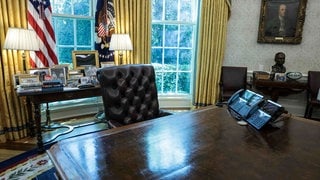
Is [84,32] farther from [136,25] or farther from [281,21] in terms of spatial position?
[281,21]

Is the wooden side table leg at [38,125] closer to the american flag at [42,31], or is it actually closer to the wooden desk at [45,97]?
the wooden desk at [45,97]

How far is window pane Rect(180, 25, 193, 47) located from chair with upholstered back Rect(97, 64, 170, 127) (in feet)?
7.98

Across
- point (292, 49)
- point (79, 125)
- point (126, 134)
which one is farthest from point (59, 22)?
point (292, 49)

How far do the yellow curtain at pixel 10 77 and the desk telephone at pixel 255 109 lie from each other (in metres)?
2.53

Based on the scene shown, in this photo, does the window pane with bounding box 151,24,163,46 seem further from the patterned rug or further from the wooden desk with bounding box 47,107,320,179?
the wooden desk with bounding box 47,107,320,179

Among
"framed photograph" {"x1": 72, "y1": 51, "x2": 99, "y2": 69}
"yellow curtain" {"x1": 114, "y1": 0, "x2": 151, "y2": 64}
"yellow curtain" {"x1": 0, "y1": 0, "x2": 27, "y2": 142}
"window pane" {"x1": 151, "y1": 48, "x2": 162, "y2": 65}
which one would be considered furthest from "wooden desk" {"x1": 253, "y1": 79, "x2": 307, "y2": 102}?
"yellow curtain" {"x1": 0, "y1": 0, "x2": 27, "y2": 142}

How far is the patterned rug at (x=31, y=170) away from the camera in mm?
2135

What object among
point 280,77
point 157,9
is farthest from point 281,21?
point 157,9

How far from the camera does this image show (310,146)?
Answer: 1.21 metres

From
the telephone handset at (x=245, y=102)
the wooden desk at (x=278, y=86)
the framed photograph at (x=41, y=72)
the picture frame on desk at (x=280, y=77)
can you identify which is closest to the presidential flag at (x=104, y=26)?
the framed photograph at (x=41, y=72)

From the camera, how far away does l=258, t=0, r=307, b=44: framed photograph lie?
3.94 meters

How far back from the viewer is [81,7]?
11.6 feet

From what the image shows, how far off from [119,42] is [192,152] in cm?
254

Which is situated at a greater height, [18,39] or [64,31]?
[64,31]
